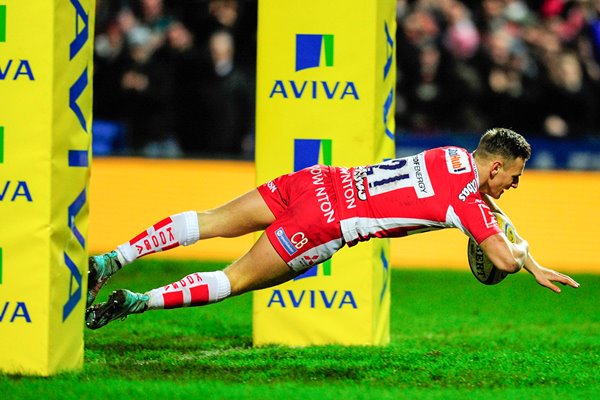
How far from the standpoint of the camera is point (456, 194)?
26.3ft

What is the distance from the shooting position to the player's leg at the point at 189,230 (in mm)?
8547

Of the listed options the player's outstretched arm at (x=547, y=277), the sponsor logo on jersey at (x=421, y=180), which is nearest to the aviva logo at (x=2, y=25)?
the sponsor logo on jersey at (x=421, y=180)

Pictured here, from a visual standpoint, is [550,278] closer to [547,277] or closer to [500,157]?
[547,277]

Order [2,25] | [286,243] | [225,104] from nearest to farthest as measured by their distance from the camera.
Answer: [2,25] → [286,243] → [225,104]

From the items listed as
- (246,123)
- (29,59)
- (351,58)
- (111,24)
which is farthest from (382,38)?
(111,24)

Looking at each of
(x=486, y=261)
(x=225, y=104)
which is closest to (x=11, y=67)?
(x=486, y=261)

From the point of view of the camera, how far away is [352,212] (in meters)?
8.20

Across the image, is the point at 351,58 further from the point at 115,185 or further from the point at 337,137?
the point at 115,185

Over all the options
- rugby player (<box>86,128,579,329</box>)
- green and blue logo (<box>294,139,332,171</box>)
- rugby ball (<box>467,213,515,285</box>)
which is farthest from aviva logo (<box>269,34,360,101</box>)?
rugby ball (<box>467,213,515,285</box>)

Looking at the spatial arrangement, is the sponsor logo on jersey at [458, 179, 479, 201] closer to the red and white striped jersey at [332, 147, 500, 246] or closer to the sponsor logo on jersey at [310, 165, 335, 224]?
the red and white striped jersey at [332, 147, 500, 246]

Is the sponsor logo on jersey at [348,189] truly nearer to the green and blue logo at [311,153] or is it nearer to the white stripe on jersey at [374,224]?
the white stripe on jersey at [374,224]

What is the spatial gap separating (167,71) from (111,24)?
63.6 inches

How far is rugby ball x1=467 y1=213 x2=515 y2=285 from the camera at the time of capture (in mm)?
8234

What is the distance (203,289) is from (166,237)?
743 millimetres
